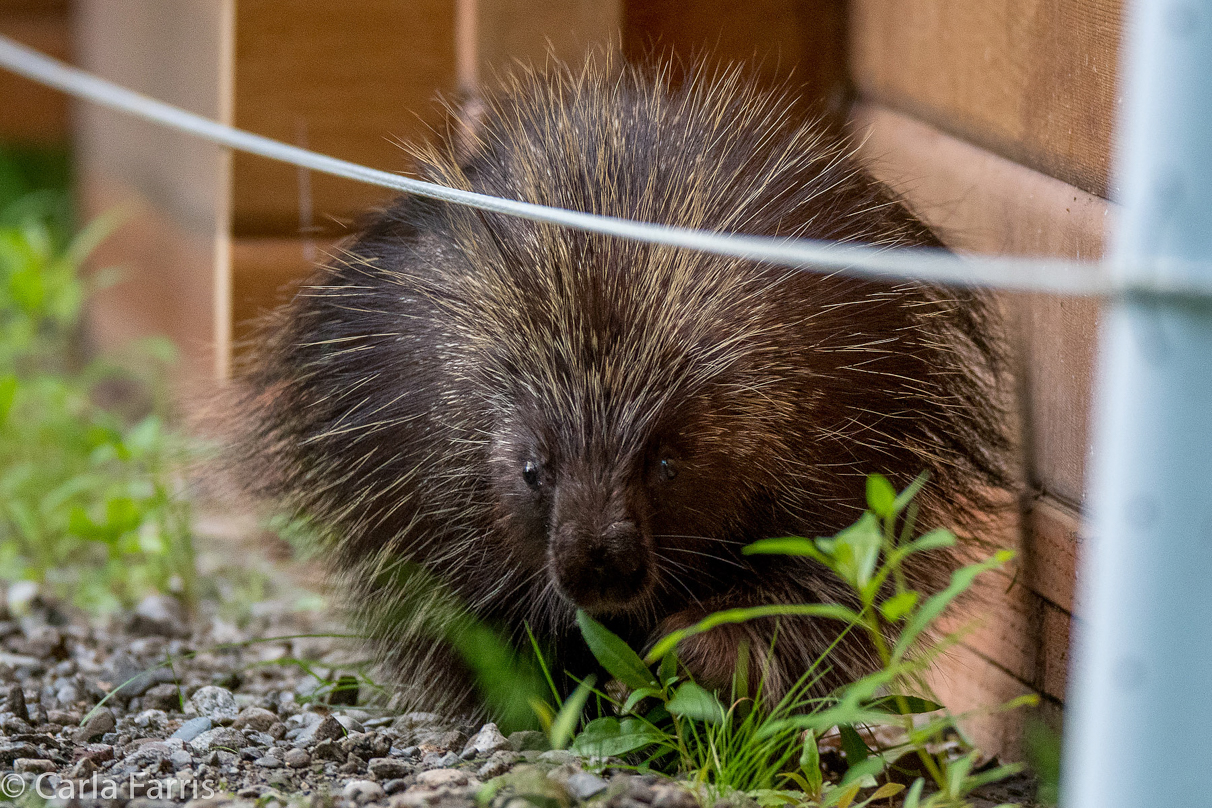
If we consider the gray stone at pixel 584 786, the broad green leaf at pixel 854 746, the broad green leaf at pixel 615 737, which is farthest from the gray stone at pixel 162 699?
the broad green leaf at pixel 854 746

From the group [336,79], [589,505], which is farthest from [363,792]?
[336,79]

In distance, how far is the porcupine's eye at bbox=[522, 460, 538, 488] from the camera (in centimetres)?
180

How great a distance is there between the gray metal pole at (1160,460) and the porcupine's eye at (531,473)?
2.94 feet

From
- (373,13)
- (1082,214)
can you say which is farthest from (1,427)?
(1082,214)

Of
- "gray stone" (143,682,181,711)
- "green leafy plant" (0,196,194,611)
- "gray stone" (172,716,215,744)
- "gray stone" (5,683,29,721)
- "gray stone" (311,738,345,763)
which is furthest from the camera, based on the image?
"green leafy plant" (0,196,194,611)

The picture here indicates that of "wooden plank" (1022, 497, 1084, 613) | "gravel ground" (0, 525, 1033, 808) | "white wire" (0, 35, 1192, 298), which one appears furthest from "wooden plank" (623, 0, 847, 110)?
"gravel ground" (0, 525, 1033, 808)

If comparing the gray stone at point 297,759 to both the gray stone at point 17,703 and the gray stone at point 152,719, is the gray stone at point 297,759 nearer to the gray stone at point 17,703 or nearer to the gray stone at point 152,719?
the gray stone at point 152,719

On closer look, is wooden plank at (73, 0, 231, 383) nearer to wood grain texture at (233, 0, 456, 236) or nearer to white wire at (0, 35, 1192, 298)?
wood grain texture at (233, 0, 456, 236)

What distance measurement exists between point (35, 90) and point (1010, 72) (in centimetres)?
622

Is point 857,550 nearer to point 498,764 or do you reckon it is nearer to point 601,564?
point 601,564

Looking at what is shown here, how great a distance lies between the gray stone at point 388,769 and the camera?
1.73 meters

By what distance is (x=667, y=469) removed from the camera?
1791mm

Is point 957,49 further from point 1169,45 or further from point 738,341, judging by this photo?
point 1169,45

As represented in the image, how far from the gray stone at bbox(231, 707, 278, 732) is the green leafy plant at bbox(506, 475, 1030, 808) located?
1.46 ft
